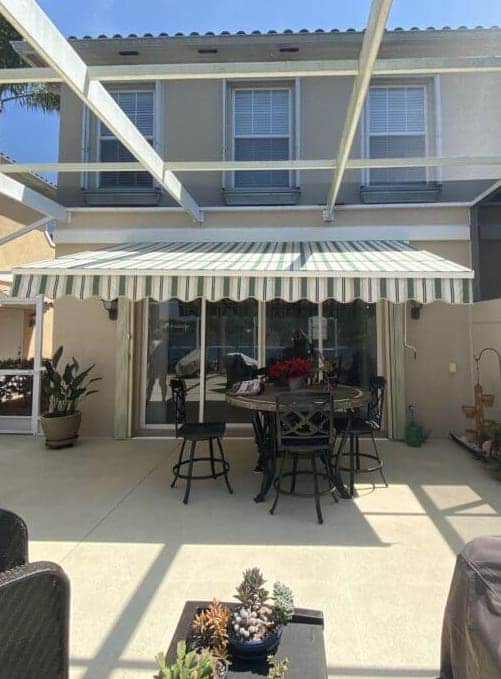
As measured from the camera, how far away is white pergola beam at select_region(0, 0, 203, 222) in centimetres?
431

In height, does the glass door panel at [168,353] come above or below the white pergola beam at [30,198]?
below

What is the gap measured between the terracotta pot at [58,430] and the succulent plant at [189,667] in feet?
28.7

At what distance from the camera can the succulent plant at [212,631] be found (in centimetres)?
267

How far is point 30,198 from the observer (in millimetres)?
9953

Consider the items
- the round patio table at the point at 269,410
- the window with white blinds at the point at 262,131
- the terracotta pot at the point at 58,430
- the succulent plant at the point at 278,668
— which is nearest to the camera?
the succulent plant at the point at 278,668

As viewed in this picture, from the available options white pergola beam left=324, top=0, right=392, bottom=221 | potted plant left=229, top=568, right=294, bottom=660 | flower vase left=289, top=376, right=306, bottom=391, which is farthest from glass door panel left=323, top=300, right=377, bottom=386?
potted plant left=229, top=568, right=294, bottom=660

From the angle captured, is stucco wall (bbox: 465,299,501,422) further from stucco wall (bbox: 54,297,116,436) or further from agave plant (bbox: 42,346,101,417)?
agave plant (bbox: 42,346,101,417)

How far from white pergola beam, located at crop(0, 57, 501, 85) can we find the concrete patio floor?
610 cm

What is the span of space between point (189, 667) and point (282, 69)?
629 centimetres

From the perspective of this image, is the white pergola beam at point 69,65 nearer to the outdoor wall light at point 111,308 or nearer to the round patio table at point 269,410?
the outdoor wall light at point 111,308

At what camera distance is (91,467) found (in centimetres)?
880

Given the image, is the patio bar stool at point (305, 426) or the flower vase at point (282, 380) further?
the flower vase at point (282, 380)

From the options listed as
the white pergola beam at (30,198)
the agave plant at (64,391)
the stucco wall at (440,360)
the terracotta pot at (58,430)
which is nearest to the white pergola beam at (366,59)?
the stucco wall at (440,360)

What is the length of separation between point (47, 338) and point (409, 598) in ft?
67.1
